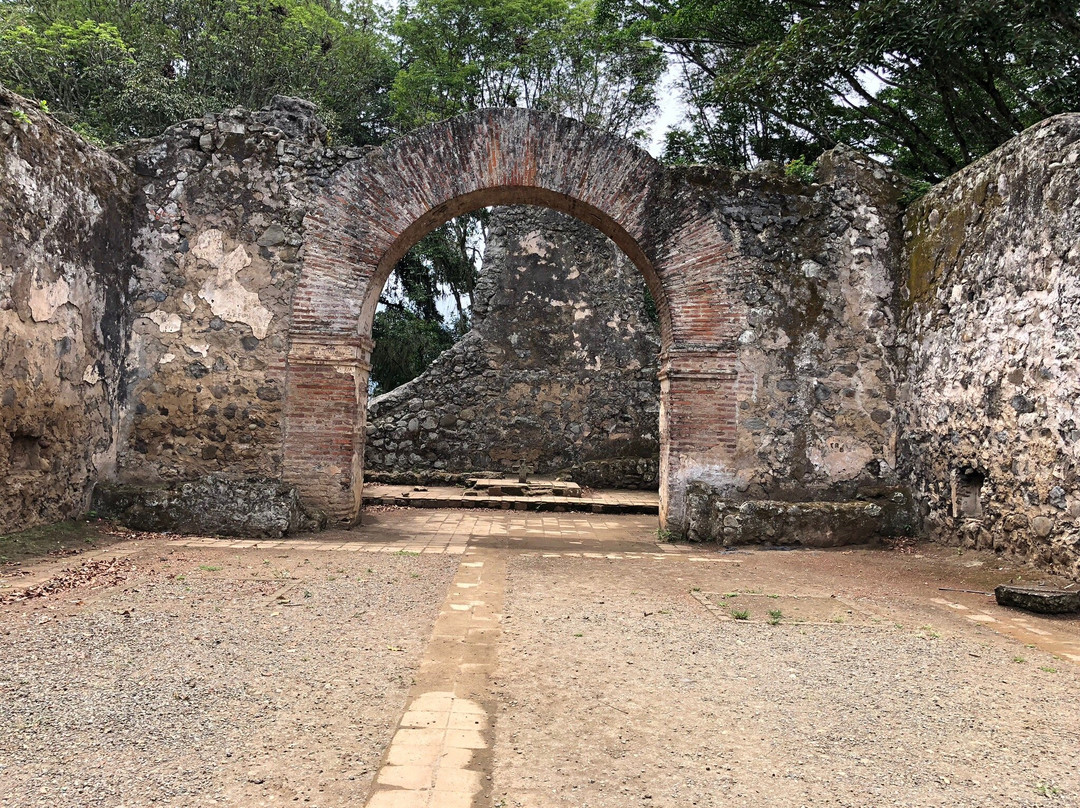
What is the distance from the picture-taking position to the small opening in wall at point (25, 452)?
17.9 ft

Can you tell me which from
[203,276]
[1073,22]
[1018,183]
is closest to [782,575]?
[1018,183]

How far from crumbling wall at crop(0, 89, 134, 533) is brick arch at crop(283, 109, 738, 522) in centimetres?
167

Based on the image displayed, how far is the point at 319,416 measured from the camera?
702 centimetres

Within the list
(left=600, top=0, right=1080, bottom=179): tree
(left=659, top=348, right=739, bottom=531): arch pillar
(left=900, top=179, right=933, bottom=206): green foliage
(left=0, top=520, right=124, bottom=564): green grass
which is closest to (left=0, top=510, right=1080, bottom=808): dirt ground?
(left=0, top=520, right=124, bottom=564): green grass

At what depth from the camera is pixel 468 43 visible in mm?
18688

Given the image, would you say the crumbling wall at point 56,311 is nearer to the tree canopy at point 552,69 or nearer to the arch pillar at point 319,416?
the arch pillar at point 319,416

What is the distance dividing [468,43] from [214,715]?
19345 millimetres

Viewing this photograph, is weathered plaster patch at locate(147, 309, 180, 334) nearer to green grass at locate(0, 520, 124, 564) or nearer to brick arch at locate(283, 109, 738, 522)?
brick arch at locate(283, 109, 738, 522)

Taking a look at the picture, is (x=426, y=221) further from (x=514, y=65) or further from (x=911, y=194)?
(x=514, y=65)

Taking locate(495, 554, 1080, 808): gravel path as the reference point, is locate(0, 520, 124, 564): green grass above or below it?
above

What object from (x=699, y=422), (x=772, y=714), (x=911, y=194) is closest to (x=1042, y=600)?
(x=772, y=714)

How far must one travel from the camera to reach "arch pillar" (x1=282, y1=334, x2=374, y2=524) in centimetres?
701

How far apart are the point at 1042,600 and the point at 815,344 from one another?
345 cm

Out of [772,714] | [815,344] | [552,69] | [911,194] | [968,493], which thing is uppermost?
[552,69]
